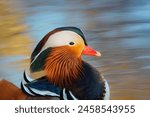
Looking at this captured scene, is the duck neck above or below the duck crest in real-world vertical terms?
below

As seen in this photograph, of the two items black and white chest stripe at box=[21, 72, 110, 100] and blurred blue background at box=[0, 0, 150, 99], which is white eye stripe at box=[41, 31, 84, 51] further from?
black and white chest stripe at box=[21, 72, 110, 100]

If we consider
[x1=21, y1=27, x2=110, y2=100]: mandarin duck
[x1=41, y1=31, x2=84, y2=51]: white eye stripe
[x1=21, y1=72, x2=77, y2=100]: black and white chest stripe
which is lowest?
[x1=21, y1=72, x2=77, y2=100]: black and white chest stripe

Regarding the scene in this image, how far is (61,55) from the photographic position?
2.47 metres

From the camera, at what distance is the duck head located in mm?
2449

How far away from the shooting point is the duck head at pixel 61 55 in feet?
8.04

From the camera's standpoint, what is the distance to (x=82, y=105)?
7.91 ft

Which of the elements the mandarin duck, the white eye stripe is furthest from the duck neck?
the white eye stripe

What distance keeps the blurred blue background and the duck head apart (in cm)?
4

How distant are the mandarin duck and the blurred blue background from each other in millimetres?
40

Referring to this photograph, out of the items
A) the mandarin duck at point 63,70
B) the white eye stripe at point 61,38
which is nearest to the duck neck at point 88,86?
the mandarin duck at point 63,70

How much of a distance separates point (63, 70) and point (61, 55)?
0.09 m

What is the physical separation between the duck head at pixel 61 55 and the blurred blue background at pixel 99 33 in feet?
0.12

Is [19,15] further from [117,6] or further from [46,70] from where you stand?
[117,6]

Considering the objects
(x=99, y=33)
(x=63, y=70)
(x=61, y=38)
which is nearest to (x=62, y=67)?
(x=63, y=70)
